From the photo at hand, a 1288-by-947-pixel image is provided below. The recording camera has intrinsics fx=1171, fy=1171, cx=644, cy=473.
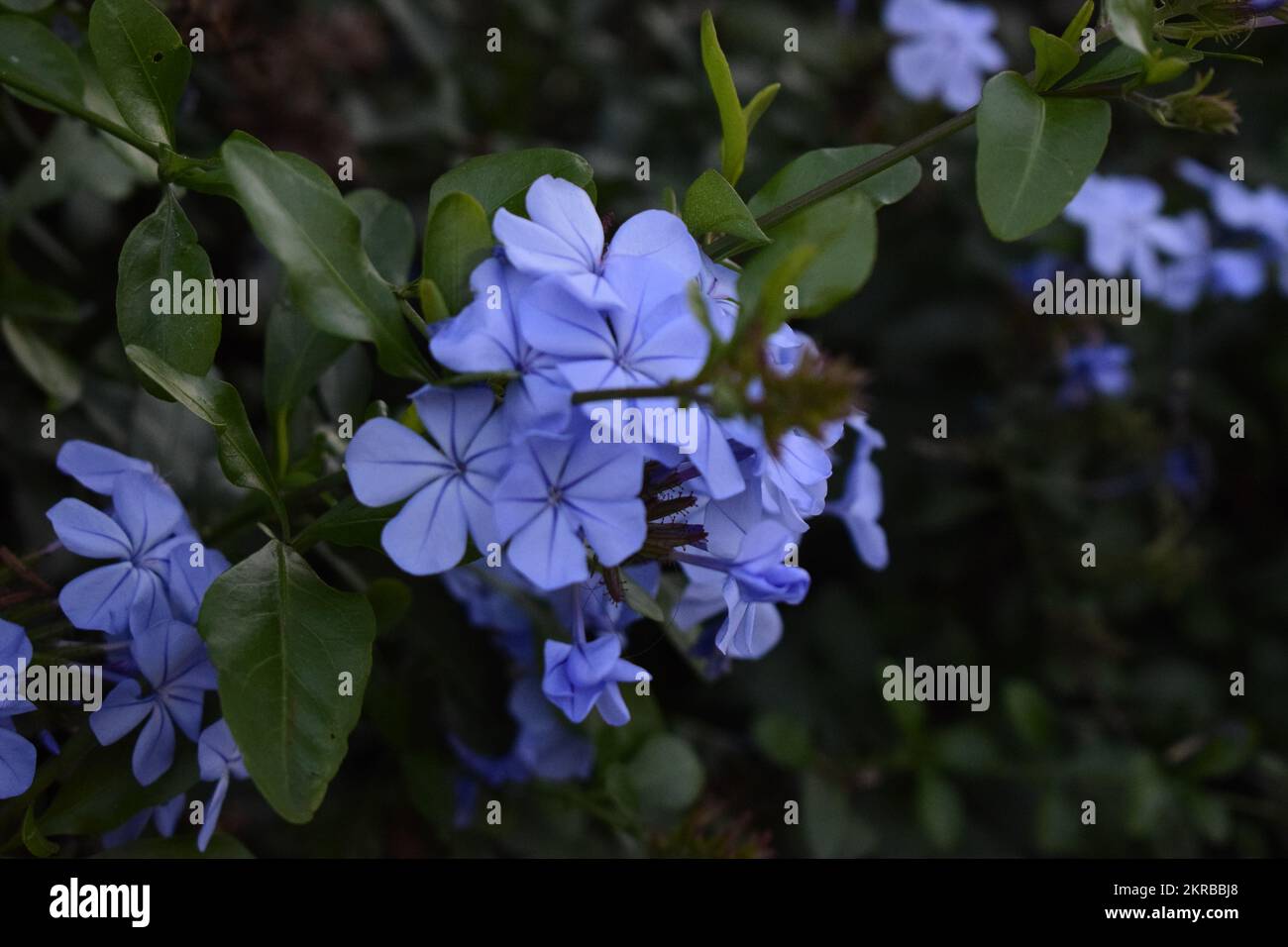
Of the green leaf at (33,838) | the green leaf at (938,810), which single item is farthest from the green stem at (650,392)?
the green leaf at (938,810)

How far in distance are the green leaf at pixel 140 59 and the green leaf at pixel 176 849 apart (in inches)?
25.2

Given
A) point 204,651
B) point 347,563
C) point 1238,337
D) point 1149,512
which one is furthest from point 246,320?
point 1238,337

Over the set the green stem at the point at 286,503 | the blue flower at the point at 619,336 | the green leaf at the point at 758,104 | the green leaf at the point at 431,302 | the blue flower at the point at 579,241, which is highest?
the green leaf at the point at 758,104

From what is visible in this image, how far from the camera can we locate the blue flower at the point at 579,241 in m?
0.84

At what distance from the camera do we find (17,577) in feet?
3.58

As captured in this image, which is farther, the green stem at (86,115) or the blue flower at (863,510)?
the blue flower at (863,510)

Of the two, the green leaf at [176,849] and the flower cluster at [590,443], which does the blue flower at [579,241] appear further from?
the green leaf at [176,849]

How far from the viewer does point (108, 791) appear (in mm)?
1017

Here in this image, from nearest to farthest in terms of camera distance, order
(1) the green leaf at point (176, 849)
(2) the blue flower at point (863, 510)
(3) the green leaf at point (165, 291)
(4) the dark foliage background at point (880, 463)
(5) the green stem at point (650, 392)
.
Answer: (5) the green stem at point (650, 392) → (3) the green leaf at point (165, 291) → (1) the green leaf at point (176, 849) → (2) the blue flower at point (863, 510) → (4) the dark foliage background at point (880, 463)

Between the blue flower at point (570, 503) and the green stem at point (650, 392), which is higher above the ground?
the green stem at point (650, 392)

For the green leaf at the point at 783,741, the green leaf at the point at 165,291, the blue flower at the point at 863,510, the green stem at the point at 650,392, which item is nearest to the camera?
the green stem at the point at 650,392

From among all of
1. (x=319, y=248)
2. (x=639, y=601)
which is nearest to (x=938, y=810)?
(x=639, y=601)

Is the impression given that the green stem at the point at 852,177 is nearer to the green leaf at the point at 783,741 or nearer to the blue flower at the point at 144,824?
the blue flower at the point at 144,824

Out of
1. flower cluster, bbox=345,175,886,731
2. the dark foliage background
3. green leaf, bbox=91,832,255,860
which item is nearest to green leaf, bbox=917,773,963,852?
the dark foliage background
